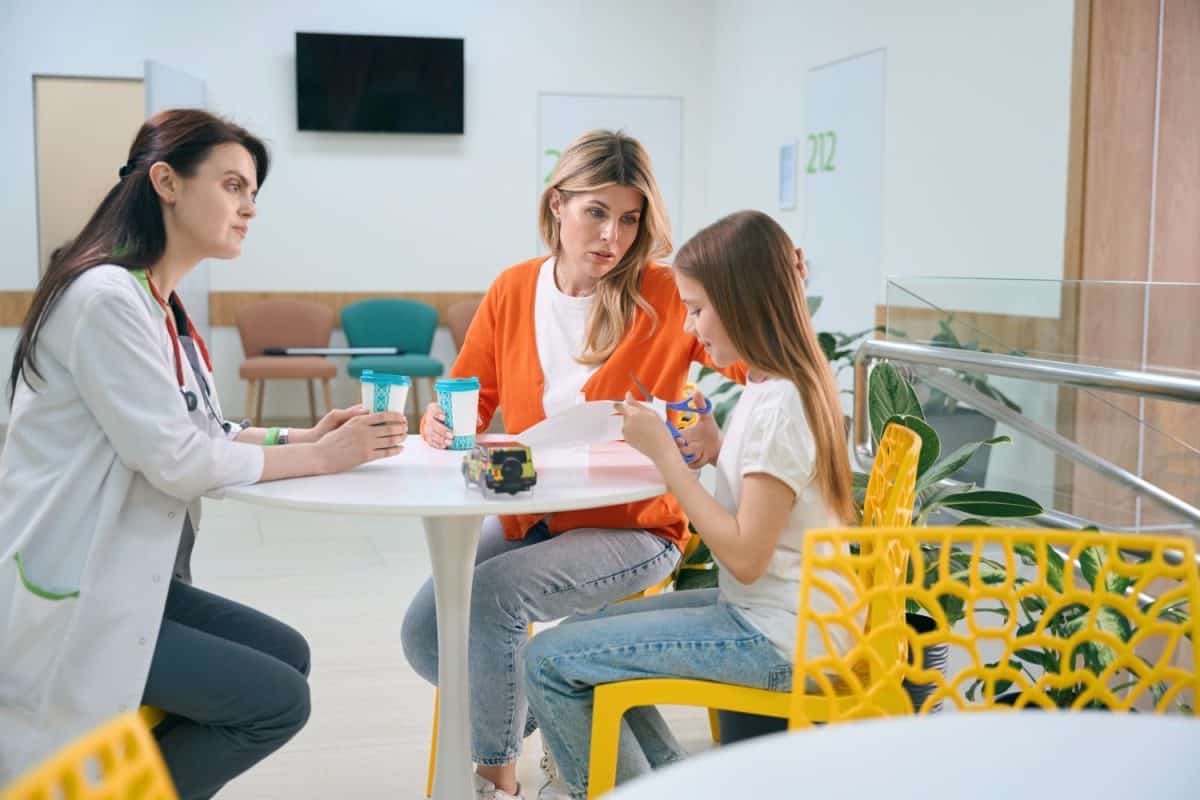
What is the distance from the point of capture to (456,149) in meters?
8.51

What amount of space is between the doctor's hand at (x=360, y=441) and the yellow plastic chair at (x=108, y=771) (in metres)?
1.29

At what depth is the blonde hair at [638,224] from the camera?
2.52 meters

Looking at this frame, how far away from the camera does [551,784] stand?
105 inches

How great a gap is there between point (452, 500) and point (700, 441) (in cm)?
61

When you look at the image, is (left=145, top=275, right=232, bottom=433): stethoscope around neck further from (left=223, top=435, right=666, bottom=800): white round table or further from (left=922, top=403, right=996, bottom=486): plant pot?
(left=922, top=403, right=996, bottom=486): plant pot

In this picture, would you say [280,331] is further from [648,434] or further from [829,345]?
[648,434]

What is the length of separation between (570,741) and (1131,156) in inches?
155

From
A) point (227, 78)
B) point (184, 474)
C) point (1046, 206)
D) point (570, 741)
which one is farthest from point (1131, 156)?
point (227, 78)

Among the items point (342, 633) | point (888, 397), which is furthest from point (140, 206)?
point (342, 633)

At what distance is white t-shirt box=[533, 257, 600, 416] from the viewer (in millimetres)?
2588

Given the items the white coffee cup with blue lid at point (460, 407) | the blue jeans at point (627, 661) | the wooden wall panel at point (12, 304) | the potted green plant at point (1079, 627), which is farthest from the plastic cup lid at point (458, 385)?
the wooden wall panel at point (12, 304)

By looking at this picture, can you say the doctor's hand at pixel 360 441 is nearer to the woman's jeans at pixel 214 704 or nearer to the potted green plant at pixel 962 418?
the woman's jeans at pixel 214 704

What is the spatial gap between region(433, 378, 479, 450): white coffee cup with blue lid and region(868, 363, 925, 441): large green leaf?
36.2 inches

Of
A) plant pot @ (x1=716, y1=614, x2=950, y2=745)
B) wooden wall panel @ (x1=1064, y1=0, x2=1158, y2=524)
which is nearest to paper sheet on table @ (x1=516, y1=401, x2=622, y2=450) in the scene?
plant pot @ (x1=716, y1=614, x2=950, y2=745)
